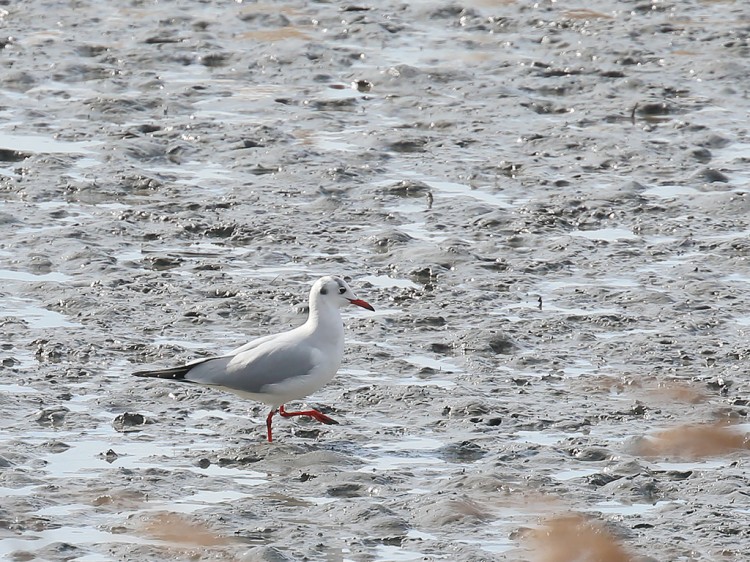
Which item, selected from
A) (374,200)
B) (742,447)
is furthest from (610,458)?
(374,200)

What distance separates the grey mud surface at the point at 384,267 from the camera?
7910 mm

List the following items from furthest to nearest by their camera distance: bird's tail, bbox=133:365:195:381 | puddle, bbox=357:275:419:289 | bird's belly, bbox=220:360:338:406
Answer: puddle, bbox=357:275:419:289 < bird's belly, bbox=220:360:338:406 < bird's tail, bbox=133:365:195:381

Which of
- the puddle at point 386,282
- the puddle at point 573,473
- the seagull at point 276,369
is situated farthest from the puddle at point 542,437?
the puddle at point 386,282

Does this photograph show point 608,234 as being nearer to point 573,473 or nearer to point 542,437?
point 542,437

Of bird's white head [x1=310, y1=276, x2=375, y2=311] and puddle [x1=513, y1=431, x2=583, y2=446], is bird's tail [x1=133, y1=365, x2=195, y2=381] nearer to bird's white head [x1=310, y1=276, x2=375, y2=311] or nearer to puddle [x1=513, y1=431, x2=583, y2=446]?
bird's white head [x1=310, y1=276, x2=375, y2=311]

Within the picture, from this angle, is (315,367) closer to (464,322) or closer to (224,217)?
(464,322)

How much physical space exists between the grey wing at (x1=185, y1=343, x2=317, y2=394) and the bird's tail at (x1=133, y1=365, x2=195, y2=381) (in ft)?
0.09

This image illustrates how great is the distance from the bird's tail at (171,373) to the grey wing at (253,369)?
3 cm

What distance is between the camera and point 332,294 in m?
9.36

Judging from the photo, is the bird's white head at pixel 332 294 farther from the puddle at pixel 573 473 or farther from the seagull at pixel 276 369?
the puddle at pixel 573 473

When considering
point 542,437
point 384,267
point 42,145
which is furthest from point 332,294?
point 42,145

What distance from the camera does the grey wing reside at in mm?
8859

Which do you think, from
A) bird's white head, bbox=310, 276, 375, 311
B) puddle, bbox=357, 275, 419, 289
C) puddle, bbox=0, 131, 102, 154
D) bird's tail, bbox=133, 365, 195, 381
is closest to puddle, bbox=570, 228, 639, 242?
puddle, bbox=357, 275, 419, 289

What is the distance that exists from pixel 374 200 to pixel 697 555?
5386 millimetres
